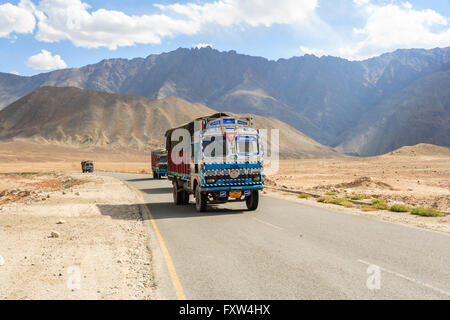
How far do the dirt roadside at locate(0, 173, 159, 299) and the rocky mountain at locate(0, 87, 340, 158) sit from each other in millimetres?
123332

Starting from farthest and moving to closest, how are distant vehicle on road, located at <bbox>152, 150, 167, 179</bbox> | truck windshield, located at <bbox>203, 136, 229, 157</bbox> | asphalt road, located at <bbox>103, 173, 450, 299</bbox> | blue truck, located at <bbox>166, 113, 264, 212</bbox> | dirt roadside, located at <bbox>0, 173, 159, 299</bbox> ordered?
distant vehicle on road, located at <bbox>152, 150, 167, 179</bbox> < truck windshield, located at <bbox>203, 136, 229, 157</bbox> < blue truck, located at <bbox>166, 113, 264, 212</bbox> < dirt roadside, located at <bbox>0, 173, 159, 299</bbox> < asphalt road, located at <bbox>103, 173, 450, 299</bbox>

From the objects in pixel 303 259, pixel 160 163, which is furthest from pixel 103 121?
pixel 303 259

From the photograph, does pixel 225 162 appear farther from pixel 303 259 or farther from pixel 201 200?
pixel 303 259

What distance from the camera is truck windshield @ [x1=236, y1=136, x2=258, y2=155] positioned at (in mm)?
16016

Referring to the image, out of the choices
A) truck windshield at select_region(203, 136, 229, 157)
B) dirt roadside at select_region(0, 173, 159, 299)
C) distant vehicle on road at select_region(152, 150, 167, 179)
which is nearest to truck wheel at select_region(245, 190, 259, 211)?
truck windshield at select_region(203, 136, 229, 157)

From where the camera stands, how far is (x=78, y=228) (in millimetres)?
13219

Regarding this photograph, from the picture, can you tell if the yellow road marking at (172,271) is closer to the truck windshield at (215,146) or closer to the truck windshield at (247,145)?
the truck windshield at (215,146)

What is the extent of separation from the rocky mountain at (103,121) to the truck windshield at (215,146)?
123317 mm

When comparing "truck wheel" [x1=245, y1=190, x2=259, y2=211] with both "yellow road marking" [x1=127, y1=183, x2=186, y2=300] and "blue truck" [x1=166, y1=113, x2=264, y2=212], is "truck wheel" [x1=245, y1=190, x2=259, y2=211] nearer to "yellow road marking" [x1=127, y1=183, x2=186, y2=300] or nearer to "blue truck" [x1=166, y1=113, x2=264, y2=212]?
"blue truck" [x1=166, y1=113, x2=264, y2=212]

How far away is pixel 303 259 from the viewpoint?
8.33 m

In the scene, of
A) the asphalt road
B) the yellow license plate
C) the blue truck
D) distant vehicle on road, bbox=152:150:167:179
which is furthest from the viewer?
distant vehicle on road, bbox=152:150:167:179

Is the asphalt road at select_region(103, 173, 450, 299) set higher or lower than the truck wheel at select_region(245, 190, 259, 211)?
lower

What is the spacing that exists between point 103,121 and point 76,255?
5839 inches
